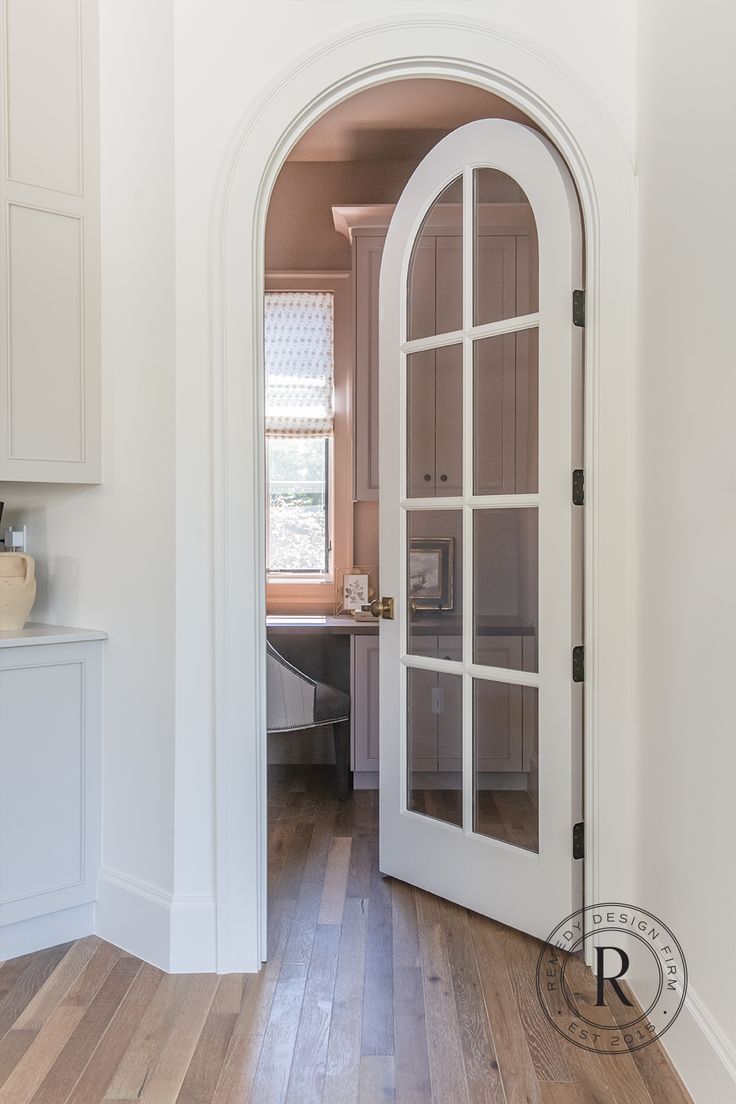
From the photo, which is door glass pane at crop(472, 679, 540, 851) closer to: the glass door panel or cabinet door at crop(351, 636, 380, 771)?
the glass door panel

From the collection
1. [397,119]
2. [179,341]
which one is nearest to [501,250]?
[179,341]

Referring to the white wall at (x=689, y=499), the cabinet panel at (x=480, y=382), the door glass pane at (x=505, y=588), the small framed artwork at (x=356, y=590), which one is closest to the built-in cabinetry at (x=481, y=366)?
the cabinet panel at (x=480, y=382)

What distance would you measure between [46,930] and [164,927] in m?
0.42

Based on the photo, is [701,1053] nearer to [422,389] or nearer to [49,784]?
[49,784]

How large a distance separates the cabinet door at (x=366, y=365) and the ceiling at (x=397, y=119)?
58cm

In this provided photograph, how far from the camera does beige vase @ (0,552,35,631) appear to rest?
2.66 meters

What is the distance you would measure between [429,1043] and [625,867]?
0.70 metres

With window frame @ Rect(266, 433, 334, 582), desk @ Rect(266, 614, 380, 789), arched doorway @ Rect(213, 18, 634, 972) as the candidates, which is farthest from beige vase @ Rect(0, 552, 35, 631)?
window frame @ Rect(266, 433, 334, 582)

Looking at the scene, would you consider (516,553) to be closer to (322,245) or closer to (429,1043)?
(429,1043)

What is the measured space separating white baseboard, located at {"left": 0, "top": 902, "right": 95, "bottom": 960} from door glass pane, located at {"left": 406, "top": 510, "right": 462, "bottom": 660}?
1.32 meters

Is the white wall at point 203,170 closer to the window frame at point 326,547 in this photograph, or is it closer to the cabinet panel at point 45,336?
the cabinet panel at point 45,336

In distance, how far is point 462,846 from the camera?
108 inches

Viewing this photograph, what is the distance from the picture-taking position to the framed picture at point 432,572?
2792mm

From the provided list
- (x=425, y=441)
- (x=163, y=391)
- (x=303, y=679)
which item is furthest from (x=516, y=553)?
(x=303, y=679)
